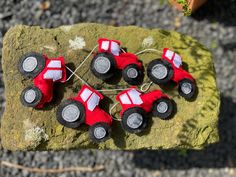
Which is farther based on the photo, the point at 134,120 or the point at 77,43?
the point at 77,43

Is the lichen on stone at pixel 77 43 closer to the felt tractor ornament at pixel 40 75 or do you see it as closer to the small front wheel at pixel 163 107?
the felt tractor ornament at pixel 40 75

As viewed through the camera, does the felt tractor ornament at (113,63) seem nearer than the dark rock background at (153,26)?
Yes

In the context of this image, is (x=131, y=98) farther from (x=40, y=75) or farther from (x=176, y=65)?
(x=40, y=75)

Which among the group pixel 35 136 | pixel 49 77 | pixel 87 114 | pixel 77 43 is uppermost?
pixel 77 43

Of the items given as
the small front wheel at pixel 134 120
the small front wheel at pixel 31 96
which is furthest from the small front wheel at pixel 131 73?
the small front wheel at pixel 31 96

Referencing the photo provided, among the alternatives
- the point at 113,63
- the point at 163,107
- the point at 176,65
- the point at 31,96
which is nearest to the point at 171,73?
the point at 176,65

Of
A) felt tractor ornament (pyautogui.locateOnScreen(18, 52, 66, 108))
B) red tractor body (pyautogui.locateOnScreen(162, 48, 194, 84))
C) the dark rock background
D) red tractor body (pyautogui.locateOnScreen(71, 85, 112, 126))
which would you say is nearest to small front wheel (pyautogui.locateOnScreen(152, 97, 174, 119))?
red tractor body (pyautogui.locateOnScreen(162, 48, 194, 84))
